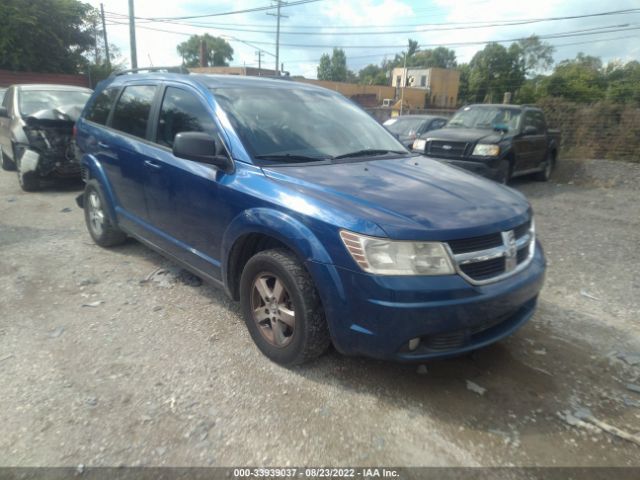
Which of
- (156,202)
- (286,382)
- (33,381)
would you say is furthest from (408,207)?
(33,381)

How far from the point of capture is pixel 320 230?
2457mm

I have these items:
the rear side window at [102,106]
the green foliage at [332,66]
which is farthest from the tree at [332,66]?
the rear side window at [102,106]

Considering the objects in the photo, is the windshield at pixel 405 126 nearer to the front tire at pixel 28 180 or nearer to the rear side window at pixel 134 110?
the front tire at pixel 28 180

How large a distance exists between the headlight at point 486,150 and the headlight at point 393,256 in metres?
6.81

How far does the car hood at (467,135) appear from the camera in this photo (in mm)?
8602

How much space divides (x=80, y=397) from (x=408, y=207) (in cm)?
217

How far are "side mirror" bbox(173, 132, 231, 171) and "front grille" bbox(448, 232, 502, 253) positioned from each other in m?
1.61

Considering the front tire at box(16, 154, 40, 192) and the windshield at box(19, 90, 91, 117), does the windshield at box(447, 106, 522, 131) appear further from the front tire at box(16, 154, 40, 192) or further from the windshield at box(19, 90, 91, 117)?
the front tire at box(16, 154, 40, 192)

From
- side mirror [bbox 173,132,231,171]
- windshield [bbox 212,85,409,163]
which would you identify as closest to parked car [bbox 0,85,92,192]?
windshield [bbox 212,85,409,163]

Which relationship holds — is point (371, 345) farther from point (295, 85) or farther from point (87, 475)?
point (295, 85)

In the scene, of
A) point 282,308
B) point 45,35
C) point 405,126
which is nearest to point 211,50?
point 45,35

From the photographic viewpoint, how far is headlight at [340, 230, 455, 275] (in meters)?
2.32

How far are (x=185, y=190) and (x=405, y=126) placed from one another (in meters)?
9.85

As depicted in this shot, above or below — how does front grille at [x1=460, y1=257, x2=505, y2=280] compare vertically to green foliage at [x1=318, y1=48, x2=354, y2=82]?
below
